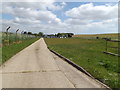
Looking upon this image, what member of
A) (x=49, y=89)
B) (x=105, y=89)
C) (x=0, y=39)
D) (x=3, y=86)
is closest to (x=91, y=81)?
(x=105, y=89)

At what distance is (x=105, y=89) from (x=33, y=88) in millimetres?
2323

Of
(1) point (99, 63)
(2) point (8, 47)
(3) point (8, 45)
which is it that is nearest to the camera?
(1) point (99, 63)

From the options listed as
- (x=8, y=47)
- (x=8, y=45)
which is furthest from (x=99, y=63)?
(x=8, y=45)

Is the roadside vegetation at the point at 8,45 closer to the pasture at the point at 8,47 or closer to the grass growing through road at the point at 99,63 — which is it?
the pasture at the point at 8,47

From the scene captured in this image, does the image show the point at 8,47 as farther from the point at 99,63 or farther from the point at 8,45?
the point at 99,63

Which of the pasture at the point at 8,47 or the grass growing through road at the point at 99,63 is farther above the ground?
the pasture at the point at 8,47

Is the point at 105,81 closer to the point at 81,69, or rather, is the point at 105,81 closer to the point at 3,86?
the point at 81,69

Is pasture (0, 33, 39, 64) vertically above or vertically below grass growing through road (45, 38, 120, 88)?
above

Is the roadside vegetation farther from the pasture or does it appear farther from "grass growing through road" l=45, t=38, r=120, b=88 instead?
"grass growing through road" l=45, t=38, r=120, b=88

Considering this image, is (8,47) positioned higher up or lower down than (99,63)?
higher up

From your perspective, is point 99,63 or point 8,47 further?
point 8,47

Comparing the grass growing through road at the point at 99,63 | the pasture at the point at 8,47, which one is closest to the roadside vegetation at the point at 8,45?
the pasture at the point at 8,47

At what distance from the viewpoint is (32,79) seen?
20.6 feet

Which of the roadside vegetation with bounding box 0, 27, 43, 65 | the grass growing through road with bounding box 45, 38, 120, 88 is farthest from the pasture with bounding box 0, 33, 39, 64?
the grass growing through road with bounding box 45, 38, 120, 88
